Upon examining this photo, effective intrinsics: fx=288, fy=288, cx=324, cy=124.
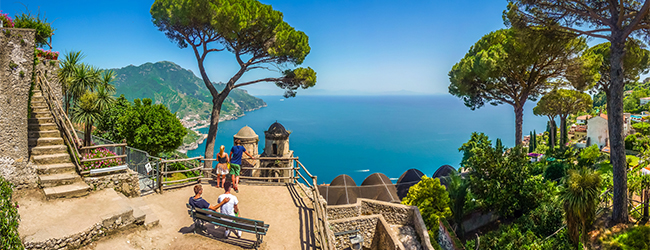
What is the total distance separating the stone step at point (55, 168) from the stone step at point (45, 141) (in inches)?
36.9

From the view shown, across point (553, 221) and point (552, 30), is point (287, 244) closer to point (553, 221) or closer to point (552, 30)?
point (553, 221)

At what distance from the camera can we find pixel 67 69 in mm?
11570

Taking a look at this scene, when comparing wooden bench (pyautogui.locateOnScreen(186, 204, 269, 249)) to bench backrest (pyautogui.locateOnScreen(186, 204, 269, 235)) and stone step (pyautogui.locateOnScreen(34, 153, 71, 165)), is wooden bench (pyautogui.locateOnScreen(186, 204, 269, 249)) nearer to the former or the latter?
bench backrest (pyautogui.locateOnScreen(186, 204, 269, 235))

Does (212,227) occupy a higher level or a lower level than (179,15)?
lower

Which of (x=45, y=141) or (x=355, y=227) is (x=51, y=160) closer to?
(x=45, y=141)

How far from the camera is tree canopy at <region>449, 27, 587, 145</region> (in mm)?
13688

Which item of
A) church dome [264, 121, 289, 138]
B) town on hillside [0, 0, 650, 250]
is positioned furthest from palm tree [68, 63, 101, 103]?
church dome [264, 121, 289, 138]

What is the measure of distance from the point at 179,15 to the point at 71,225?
1178 cm

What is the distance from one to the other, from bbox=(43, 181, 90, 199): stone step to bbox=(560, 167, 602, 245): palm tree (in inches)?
528

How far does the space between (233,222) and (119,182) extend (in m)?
3.80

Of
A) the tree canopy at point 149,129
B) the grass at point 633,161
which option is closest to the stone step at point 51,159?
the tree canopy at point 149,129

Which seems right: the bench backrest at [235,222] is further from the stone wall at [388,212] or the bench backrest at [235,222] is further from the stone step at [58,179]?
the stone wall at [388,212]

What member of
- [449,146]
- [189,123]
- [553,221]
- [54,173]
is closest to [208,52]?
[54,173]

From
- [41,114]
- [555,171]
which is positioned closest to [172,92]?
[41,114]
